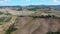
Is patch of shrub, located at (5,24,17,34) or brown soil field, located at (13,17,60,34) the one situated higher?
brown soil field, located at (13,17,60,34)

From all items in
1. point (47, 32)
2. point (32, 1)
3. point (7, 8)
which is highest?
point (32, 1)

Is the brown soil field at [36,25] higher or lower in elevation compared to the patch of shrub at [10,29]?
higher

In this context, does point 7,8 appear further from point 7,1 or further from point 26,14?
point 26,14

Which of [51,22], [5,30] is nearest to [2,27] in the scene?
[5,30]

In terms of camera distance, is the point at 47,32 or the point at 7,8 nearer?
the point at 47,32

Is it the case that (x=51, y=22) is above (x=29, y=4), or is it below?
below

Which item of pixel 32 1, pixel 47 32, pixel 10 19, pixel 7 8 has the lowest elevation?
pixel 47 32

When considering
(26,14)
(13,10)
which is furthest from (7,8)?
(26,14)

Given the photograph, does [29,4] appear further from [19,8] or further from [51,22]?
[51,22]

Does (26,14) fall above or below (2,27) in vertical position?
above
